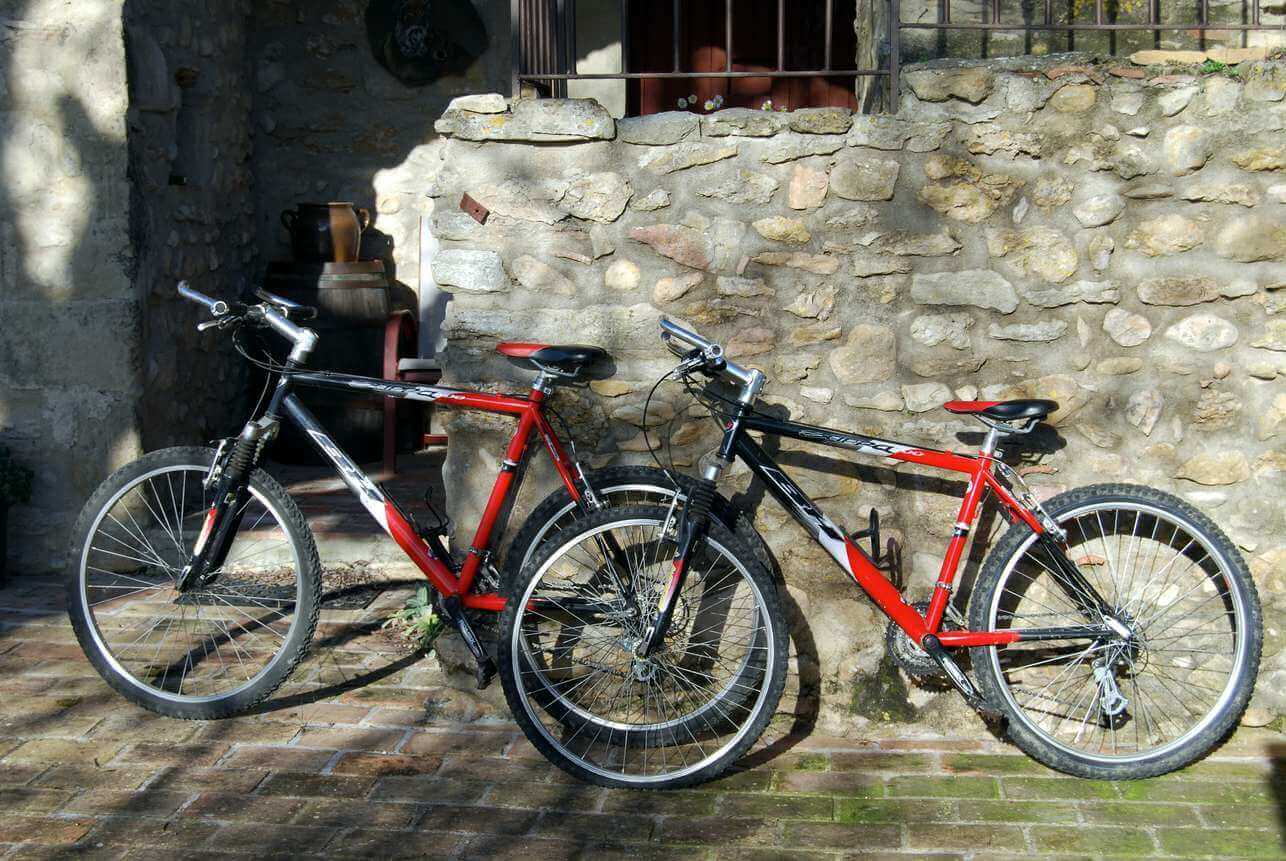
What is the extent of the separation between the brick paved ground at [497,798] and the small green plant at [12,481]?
1.40m

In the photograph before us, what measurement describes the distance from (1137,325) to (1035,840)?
144cm

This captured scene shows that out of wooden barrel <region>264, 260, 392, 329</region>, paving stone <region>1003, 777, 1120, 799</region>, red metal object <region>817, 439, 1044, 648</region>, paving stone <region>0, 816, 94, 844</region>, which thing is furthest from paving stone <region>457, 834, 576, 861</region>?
wooden barrel <region>264, 260, 392, 329</region>

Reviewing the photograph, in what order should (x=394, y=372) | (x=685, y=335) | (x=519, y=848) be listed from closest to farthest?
(x=519, y=848) → (x=685, y=335) → (x=394, y=372)

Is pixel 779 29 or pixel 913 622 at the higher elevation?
pixel 779 29

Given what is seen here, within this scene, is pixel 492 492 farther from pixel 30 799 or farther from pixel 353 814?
pixel 30 799

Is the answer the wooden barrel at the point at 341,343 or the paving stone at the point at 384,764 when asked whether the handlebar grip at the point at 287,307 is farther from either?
the wooden barrel at the point at 341,343

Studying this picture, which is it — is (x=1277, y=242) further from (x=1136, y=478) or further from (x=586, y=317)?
(x=586, y=317)

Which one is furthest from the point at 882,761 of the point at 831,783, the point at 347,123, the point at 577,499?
the point at 347,123

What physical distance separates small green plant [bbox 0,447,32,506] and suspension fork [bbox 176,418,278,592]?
1.65m

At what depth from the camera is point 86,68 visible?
513cm

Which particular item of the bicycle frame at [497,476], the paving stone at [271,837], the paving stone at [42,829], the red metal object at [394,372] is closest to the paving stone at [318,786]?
the paving stone at [271,837]

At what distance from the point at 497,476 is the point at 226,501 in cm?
79

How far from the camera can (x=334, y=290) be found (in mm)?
6617

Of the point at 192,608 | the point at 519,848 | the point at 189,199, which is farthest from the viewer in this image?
the point at 189,199
